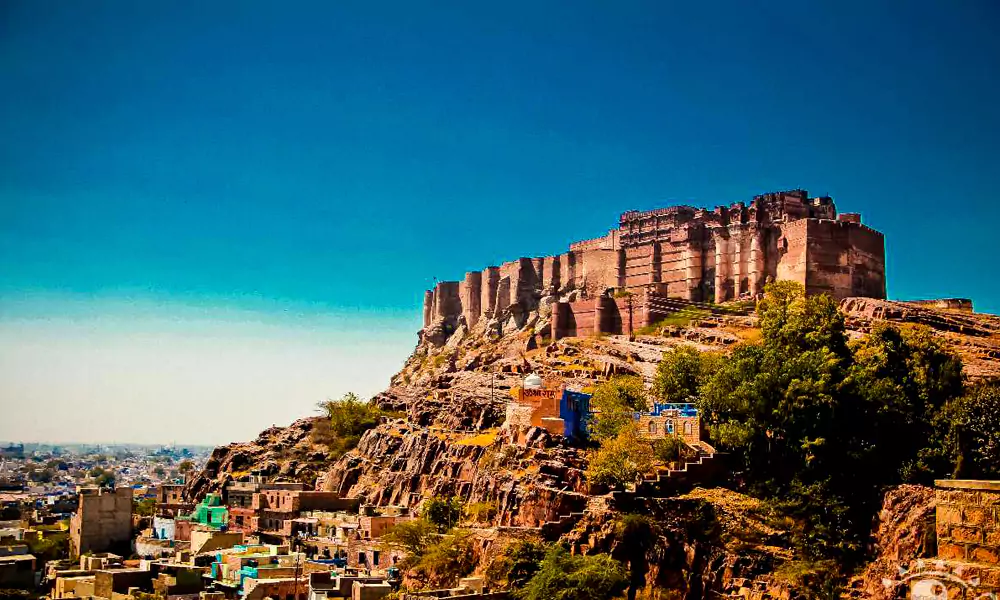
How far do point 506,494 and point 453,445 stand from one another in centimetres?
1524

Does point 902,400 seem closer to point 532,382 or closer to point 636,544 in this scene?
point 636,544

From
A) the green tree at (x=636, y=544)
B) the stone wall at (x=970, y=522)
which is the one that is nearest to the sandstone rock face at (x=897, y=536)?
the green tree at (x=636, y=544)

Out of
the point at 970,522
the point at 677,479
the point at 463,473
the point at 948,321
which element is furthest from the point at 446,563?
the point at 948,321

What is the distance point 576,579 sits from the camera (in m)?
40.0

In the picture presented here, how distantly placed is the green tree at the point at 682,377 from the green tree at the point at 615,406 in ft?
4.19

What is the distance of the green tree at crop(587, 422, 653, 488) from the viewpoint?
47.6 m

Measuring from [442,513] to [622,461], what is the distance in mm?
13632

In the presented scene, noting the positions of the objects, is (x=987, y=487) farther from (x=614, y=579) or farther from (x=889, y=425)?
(x=889, y=425)

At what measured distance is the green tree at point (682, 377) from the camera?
5936 cm

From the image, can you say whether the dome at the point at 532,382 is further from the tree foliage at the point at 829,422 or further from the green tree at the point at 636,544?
the green tree at the point at 636,544

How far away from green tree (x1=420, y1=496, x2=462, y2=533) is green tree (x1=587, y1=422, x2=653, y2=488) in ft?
32.3

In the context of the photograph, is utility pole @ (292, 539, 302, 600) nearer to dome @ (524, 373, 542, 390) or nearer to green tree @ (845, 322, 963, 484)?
dome @ (524, 373, 542, 390)

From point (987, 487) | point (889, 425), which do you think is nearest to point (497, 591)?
point (889, 425)

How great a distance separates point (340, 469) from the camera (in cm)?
7912
